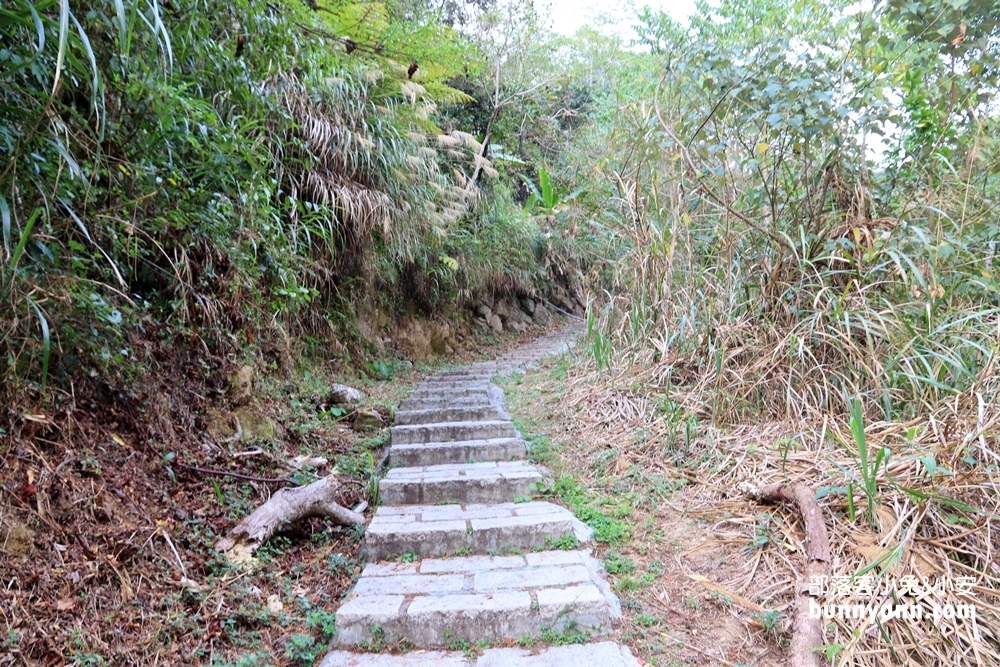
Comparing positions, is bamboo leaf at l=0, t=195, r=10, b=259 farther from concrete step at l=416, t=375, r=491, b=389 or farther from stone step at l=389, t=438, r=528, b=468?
concrete step at l=416, t=375, r=491, b=389

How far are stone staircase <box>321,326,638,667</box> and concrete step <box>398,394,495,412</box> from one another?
1.86 ft

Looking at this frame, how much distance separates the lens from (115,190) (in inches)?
88.9

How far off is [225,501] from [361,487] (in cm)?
82

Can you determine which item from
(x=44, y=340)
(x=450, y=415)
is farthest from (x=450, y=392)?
(x=44, y=340)

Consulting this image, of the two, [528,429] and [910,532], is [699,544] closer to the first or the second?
[910,532]

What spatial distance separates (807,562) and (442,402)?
10.2 ft

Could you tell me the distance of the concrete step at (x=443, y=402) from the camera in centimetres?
451

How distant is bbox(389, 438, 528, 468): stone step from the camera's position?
345 cm

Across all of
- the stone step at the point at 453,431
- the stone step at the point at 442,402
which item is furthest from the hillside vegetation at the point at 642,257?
the stone step at the point at 442,402

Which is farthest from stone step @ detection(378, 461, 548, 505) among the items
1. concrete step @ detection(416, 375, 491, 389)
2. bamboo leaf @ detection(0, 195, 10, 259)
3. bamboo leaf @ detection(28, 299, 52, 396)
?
concrete step @ detection(416, 375, 491, 389)

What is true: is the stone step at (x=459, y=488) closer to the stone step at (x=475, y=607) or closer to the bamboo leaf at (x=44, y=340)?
the stone step at (x=475, y=607)

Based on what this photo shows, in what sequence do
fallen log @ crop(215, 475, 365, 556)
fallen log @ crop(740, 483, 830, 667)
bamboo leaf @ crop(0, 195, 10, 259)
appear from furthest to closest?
fallen log @ crop(215, 475, 365, 556) < fallen log @ crop(740, 483, 830, 667) < bamboo leaf @ crop(0, 195, 10, 259)

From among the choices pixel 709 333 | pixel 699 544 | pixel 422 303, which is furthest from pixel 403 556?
pixel 422 303

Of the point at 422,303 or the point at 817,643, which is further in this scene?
the point at 422,303
